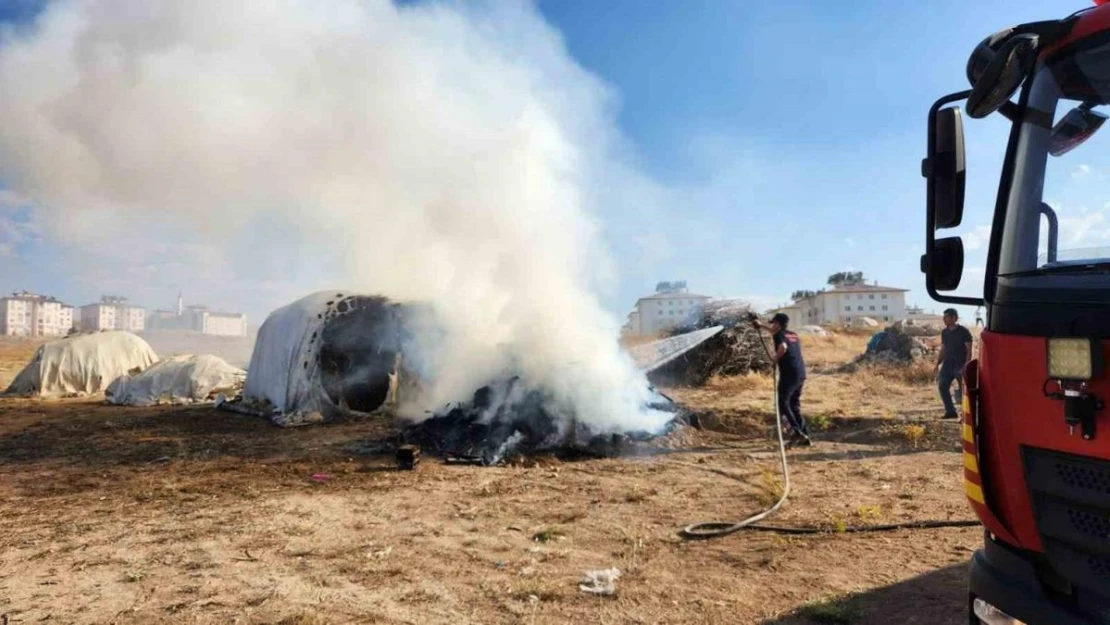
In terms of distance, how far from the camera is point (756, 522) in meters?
5.43

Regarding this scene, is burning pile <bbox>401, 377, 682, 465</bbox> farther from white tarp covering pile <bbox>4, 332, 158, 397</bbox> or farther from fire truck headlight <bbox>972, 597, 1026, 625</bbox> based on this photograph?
white tarp covering pile <bbox>4, 332, 158, 397</bbox>

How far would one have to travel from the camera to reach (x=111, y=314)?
308ft

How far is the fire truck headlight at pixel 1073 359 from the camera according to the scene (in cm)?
204

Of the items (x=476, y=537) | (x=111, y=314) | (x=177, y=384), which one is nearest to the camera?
(x=476, y=537)

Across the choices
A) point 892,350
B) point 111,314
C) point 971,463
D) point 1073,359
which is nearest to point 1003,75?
point 1073,359

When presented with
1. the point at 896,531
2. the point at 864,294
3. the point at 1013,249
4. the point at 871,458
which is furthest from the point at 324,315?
the point at 864,294

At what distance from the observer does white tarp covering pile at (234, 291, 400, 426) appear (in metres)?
13.6

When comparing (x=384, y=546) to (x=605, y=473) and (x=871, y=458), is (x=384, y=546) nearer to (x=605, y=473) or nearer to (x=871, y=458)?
(x=605, y=473)

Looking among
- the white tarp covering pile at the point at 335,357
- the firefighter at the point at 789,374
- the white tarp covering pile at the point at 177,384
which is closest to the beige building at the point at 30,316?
the white tarp covering pile at the point at 177,384

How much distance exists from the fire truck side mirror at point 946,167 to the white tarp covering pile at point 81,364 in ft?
71.9

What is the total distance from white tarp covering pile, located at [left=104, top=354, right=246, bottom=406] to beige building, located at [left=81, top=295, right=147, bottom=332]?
284 ft

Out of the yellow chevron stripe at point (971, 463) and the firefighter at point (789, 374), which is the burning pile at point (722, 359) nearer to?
the firefighter at point (789, 374)

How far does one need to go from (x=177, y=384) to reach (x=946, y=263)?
20032 mm

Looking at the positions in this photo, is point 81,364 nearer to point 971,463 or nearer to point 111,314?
point 971,463
